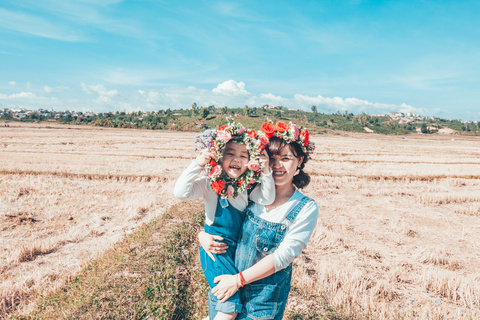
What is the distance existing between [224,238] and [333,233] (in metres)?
6.22

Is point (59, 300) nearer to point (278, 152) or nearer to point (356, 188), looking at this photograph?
point (278, 152)

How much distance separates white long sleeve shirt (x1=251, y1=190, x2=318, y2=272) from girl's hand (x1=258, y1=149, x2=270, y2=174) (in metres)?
0.37

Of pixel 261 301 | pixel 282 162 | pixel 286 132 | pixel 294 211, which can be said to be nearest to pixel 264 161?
pixel 282 162

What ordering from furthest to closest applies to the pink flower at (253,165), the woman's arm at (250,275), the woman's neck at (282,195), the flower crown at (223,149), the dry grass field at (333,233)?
the dry grass field at (333,233), the woman's neck at (282,195), the flower crown at (223,149), the pink flower at (253,165), the woman's arm at (250,275)

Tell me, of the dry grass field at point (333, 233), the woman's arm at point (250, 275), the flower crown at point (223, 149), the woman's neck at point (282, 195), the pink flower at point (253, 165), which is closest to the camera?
the woman's arm at point (250, 275)

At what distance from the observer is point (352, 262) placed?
21.1 ft

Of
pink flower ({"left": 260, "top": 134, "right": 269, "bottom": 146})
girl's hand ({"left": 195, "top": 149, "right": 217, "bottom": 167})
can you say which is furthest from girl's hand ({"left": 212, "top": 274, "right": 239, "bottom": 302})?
pink flower ({"left": 260, "top": 134, "right": 269, "bottom": 146})

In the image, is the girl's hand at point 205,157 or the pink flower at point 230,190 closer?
the girl's hand at point 205,157

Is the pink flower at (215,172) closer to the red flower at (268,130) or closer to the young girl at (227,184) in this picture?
the young girl at (227,184)

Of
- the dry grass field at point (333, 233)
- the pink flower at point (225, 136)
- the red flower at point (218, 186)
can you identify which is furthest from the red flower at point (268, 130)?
the dry grass field at point (333, 233)

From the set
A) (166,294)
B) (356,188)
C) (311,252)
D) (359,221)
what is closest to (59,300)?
(166,294)

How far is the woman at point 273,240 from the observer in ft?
8.07

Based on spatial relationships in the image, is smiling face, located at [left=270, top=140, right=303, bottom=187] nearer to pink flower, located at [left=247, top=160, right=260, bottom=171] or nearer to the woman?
the woman

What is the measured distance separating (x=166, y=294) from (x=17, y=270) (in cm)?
421
